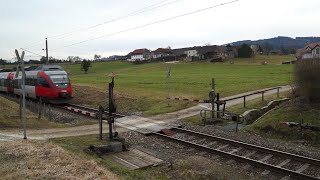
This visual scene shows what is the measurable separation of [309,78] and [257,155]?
7.39 m

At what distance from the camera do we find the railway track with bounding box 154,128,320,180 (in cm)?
1188

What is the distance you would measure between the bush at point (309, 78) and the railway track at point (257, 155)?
6.29 meters

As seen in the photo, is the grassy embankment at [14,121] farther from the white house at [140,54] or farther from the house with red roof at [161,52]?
the white house at [140,54]

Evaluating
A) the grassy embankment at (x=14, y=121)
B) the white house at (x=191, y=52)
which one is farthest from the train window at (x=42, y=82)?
the white house at (x=191, y=52)

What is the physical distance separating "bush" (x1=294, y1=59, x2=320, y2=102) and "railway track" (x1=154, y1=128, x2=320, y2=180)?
629cm

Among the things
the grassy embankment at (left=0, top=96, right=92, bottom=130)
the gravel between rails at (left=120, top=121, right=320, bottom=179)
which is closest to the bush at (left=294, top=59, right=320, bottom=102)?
the gravel between rails at (left=120, top=121, right=320, bottom=179)

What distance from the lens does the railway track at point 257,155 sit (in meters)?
11.9

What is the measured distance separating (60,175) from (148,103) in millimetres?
20758

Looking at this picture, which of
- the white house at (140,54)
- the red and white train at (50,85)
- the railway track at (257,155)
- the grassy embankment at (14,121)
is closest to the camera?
the railway track at (257,155)

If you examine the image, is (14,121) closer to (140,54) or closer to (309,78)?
(309,78)

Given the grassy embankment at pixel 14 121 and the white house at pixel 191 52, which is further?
the white house at pixel 191 52

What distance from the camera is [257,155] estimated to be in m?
14.1

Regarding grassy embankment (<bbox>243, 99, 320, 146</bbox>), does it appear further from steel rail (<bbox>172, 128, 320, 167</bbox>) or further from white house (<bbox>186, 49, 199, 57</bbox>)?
white house (<bbox>186, 49, 199, 57</bbox>)

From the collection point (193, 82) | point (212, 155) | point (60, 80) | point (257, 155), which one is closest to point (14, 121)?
point (60, 80)
